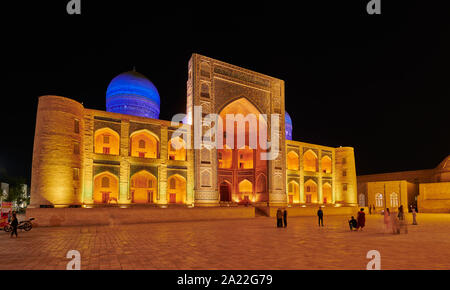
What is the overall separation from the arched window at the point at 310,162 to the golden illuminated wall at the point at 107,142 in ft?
73.6

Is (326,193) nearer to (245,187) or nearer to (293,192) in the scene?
(293,192)

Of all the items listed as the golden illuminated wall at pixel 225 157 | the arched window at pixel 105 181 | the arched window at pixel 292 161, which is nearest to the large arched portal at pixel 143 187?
the arched window at pixel 105 181

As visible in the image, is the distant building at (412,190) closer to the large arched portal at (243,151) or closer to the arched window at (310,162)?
the arched window at (310,162)

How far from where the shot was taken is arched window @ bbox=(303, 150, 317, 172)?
39.1m

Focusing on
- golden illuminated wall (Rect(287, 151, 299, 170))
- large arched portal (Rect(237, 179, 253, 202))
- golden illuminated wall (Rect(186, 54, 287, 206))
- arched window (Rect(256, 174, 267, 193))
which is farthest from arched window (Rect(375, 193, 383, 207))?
large arched portal (Rect(237, 179, 253, 202))

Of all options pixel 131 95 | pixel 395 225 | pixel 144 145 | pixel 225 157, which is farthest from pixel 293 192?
pixel 395 225

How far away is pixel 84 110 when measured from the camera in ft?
76.8

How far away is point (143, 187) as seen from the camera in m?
26.4

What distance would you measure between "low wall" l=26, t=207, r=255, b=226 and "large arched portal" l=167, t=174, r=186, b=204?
17.1 ft

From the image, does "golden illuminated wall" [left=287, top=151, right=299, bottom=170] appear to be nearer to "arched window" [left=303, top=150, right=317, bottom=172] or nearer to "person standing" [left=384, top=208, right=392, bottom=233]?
"arched window" [left=303, top=150, right=317, bottom=172]

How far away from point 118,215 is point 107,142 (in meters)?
7.99
